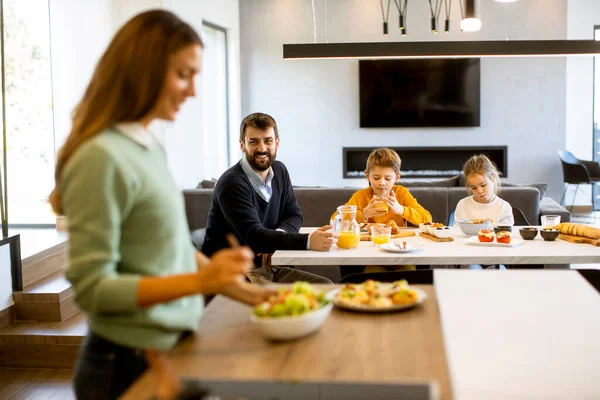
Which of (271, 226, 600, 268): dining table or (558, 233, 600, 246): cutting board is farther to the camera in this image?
(558, 233, 600, 246): cutting board

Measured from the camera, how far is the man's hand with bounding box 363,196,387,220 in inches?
129

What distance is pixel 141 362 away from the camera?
4.22ft

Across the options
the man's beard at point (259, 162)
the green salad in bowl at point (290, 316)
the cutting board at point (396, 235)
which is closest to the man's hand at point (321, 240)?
the cutting board at point (396, 235)

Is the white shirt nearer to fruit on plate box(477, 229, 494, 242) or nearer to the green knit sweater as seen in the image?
fruit on plate box(477, 229, 494, 242)

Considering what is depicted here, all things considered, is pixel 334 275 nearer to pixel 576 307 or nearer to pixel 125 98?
pixel 576 307

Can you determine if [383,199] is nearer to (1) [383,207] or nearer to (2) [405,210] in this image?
(1) [383,207]

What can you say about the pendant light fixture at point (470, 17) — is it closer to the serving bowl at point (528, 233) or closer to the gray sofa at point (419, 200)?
the gray sofa at point (419, 200)

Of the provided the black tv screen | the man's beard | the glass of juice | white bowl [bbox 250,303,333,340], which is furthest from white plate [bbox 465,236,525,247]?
the black tv screen

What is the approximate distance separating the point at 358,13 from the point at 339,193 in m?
4.64

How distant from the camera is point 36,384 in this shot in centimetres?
330

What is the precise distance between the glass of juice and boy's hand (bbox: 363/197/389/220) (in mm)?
371

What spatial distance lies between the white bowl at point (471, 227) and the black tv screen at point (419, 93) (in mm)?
5969

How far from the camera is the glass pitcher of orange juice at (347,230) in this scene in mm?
2812

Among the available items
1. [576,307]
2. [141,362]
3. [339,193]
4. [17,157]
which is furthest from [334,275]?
[141,362]
